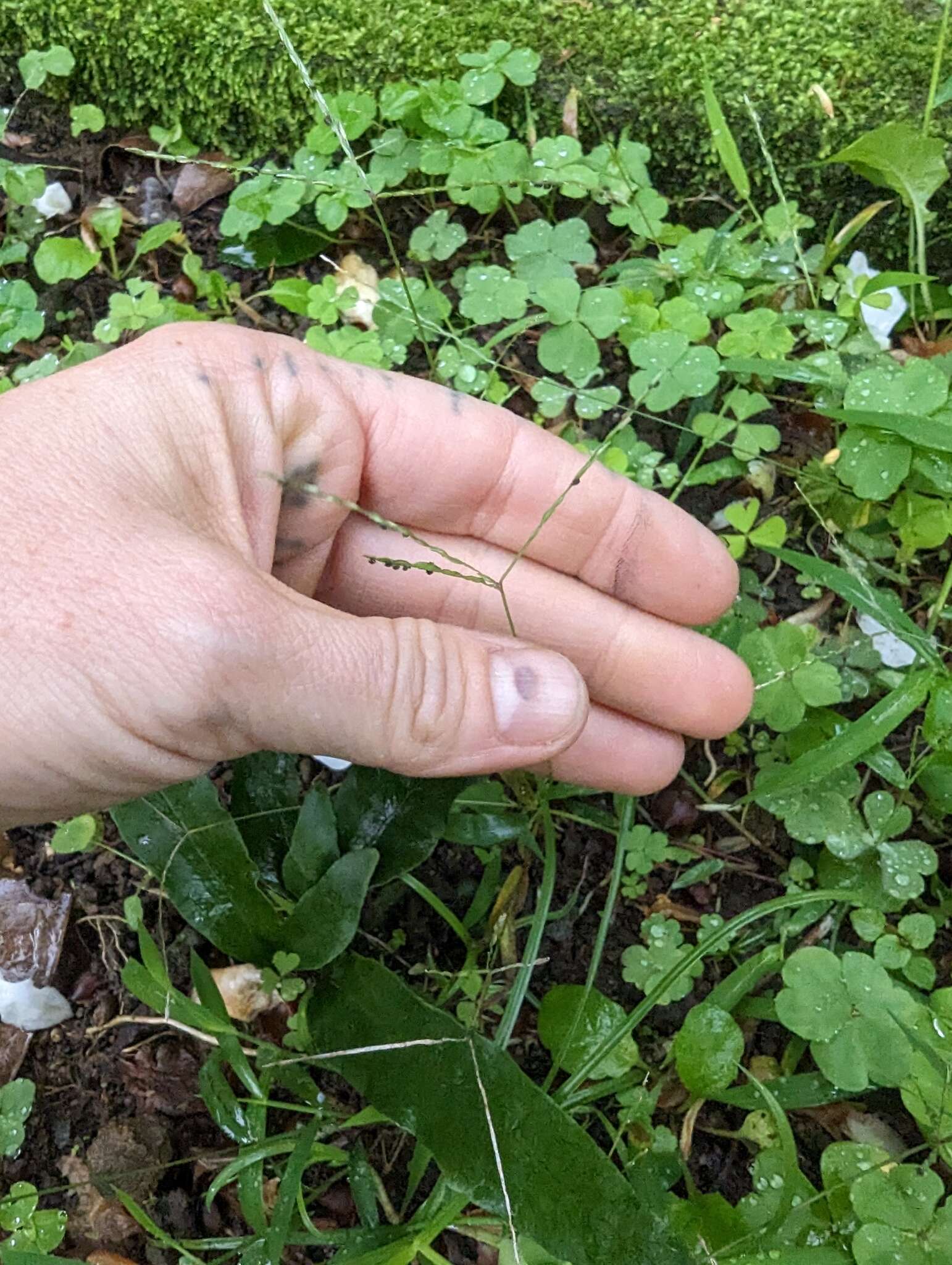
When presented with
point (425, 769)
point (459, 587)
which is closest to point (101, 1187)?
point (425, 769)

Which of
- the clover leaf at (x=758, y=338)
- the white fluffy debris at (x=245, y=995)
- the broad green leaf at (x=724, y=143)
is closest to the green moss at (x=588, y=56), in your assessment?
the broad green leaf at (x=724, y=143)

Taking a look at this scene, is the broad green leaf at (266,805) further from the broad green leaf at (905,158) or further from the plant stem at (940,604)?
the broad green leaf at (905,158)

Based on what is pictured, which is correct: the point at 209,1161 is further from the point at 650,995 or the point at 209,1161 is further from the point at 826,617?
the point at 826,617

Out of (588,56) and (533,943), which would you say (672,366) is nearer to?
(588,56)

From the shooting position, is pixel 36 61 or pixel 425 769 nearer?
pixel 425 769

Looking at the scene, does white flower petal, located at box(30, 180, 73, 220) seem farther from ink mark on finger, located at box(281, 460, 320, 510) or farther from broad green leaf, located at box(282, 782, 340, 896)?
broad green leaf, located at box(282, 782, 340, 896)

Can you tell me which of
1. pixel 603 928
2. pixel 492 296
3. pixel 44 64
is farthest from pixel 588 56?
pixel 603 928
